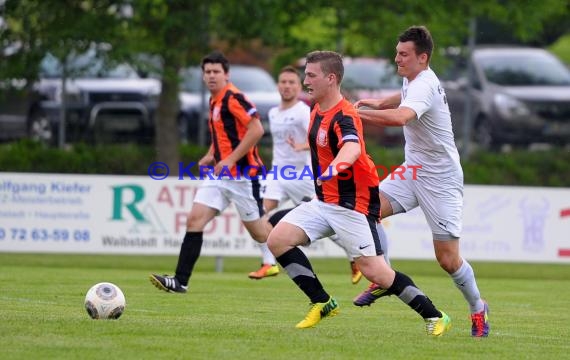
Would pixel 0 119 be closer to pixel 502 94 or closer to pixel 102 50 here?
pixel 102 50

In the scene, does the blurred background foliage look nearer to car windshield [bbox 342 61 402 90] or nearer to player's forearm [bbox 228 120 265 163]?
car windshield [bbox 342 61 402 90]

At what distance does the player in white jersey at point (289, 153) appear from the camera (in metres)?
14.1

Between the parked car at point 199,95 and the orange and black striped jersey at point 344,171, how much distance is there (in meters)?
11.7

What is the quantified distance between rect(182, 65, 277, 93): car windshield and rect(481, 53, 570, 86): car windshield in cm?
384

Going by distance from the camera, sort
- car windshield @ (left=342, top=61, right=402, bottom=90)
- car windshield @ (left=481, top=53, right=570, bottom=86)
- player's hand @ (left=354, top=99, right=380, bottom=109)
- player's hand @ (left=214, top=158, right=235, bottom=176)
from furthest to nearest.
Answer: car windshield @ (left=481, top=53, right=570, bottom=86) < car windshield @ (left=342, top=61, right=402, bottom=90) < player's hand @ (left=214, top=158, right=235, bottom=176) < player's hand @ (left=354, top=99, right=380, bottom=109)

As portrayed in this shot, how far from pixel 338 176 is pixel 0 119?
1354 cm

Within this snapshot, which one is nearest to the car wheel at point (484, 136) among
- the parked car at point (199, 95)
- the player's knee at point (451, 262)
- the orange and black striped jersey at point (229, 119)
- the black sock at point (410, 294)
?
the parked car at point (199, 95)

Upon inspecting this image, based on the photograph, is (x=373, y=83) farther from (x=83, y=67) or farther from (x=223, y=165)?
(x=223, y=165)

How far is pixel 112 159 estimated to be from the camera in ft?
64.0

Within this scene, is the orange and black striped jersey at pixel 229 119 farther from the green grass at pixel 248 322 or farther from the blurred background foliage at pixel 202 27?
the blurred background foliage at pixel 202 27

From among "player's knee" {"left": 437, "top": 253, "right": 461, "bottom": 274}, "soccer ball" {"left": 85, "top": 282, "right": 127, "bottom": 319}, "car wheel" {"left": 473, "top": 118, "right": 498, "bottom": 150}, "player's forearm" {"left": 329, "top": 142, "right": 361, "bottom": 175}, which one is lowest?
"soccer ball" {"left": 85, "top": 282, "right": 127, "bottom": 319}

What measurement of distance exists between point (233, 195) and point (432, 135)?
376cm

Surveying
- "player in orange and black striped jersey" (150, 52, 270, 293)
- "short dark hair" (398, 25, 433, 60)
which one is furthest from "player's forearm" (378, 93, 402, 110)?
"player in orange and black striped jersey" (150, 52, 270, 293)

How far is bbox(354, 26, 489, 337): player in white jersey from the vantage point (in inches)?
340
